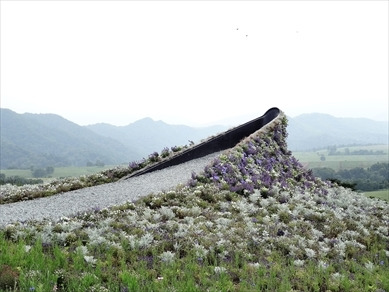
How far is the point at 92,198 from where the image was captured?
59.4 ft

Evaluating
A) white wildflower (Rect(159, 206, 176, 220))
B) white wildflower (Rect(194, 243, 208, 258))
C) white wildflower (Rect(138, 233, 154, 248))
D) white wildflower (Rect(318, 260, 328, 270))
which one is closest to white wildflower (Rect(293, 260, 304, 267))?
white wildflower (Rect(318, 260, 328, 270))

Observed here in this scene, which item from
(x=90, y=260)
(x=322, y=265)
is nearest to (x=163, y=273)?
(x=90, y=260)

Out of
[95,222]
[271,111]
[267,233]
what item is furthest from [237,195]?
[271,111]

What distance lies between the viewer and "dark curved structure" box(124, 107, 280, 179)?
26.1 meters

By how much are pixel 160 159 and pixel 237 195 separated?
1071 centimetres

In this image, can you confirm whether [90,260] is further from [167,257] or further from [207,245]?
[207,245]

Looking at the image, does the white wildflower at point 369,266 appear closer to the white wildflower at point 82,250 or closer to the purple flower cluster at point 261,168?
the purple flower cluster at point 261,168

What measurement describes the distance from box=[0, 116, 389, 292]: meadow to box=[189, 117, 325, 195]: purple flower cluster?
26cm

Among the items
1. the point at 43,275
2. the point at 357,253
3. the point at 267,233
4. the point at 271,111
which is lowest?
the point at 357,253

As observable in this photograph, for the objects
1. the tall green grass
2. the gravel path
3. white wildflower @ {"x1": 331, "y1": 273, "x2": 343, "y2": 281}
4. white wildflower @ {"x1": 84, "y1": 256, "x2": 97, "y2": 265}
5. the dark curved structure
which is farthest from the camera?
the dark curved structure

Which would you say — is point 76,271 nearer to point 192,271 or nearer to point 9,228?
point 192,271

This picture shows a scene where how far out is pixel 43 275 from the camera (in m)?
8.47

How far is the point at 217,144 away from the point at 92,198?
12.9 m

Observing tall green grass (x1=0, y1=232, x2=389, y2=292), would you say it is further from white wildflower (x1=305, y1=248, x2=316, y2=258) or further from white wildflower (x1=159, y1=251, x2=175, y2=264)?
white wildflower (x1=305, y1=248, x2=316, y2=258)
